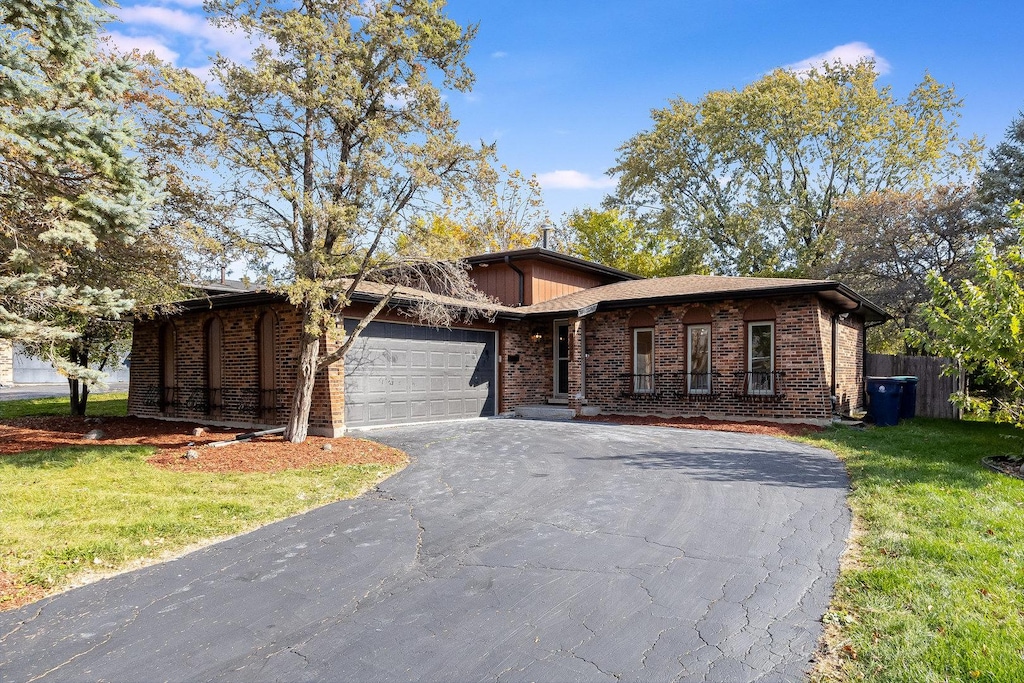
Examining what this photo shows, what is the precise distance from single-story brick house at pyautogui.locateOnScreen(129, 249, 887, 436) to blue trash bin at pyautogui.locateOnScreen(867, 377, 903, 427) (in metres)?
0.78

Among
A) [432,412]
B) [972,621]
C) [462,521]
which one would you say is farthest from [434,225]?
[972,621]

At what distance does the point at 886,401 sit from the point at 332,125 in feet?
43.8

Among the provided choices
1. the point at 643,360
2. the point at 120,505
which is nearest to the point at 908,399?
the point at 643,360

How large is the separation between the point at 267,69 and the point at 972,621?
31.8 feet

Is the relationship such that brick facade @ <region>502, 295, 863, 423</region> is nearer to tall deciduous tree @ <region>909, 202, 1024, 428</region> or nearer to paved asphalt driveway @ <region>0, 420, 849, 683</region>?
tall deciduous tree @ <region>909, 202, 1024, 428</region>

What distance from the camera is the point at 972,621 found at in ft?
11.2

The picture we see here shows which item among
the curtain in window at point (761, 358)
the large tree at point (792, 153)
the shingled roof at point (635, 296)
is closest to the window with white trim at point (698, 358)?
the shingled roof at point (635, 296)

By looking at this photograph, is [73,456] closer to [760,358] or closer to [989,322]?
[989,322]

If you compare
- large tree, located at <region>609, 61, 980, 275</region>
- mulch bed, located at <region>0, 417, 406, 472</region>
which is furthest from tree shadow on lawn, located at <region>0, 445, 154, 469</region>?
large tree, located at <region>609, 61, 980, 275</region>

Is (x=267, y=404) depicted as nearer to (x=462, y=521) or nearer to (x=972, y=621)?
(x=462, y=521)

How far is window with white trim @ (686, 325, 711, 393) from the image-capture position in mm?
14664

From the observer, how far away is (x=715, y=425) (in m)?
13.1

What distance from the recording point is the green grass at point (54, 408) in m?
16.2

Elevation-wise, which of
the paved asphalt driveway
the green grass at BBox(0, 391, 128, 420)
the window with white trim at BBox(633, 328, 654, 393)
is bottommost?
the green grass at BBox(0, 391, 128, 420)
